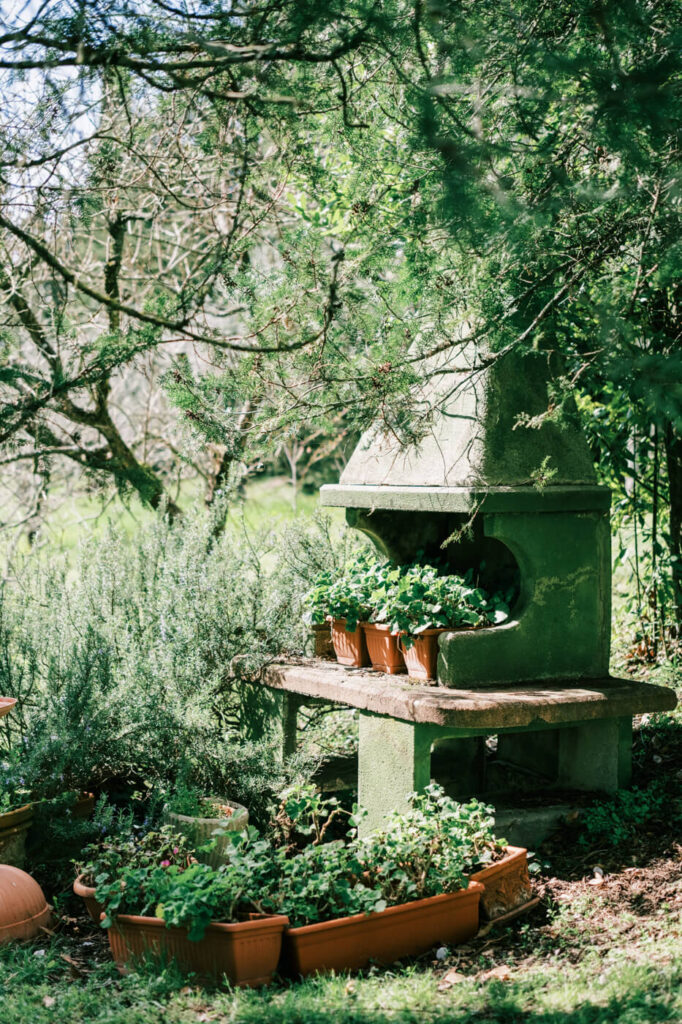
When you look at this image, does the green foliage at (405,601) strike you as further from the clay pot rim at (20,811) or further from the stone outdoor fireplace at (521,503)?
the clay pot rim at (20,811)

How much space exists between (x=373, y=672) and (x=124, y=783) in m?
1.41

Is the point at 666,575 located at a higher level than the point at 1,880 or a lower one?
higher

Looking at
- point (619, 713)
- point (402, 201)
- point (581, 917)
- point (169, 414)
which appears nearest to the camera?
point (581, 917)

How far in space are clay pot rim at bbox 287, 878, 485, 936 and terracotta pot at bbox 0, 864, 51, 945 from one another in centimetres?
110

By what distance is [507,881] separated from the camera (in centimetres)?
387

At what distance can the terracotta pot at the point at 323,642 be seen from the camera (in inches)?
212

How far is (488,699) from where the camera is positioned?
4.18m

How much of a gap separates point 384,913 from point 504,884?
585mm

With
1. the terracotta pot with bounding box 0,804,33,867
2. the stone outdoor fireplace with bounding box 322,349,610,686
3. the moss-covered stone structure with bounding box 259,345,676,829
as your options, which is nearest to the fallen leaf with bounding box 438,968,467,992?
the moss-covered stone structure with bounding box 259,345,676,829

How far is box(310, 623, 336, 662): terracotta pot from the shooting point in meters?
5.39

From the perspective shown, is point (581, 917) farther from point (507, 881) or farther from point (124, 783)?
point (124, 783)

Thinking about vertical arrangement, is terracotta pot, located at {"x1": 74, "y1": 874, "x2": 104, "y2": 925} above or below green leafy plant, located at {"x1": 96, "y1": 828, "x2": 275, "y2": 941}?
below

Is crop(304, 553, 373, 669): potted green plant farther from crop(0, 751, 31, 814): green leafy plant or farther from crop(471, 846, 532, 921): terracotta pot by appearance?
crop(0, 751, 31, 814): green leafy plant

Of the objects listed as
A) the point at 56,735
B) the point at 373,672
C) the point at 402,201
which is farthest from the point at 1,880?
the point at 402,201
